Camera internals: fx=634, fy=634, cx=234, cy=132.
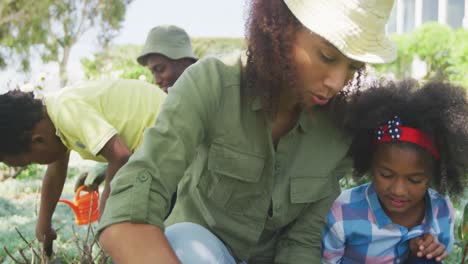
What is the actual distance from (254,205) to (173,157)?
0.45 m

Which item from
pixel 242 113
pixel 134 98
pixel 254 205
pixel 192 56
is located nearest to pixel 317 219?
pixel 254 205

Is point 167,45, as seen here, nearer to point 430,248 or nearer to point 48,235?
point 48,235

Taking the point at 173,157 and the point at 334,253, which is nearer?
the point at 173,157

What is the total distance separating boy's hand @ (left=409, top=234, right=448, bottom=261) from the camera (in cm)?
211

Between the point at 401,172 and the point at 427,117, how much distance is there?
209 millimetres

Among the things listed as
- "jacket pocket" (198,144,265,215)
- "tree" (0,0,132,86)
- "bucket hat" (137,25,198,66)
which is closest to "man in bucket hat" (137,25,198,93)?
"bucket hat" (137,25,198,66)

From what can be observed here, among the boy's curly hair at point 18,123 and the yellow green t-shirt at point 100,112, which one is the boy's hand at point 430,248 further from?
the boy's curly hair at point 18,123

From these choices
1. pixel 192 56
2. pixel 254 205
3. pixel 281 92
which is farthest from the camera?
pixel 192 56

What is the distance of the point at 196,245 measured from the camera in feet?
5.78

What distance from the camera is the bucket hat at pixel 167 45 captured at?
4.49 metres

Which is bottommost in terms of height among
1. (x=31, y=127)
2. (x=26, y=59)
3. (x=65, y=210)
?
(x=26, y=59)

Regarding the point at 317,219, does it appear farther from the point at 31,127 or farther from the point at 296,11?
the point at 31,127

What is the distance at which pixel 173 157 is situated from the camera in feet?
5.51

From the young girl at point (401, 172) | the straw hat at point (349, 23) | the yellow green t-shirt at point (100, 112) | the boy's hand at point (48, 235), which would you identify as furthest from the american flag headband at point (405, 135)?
the boy's hand at point (48, 235)
